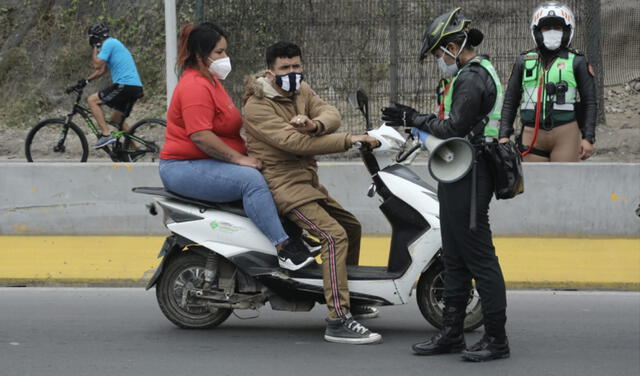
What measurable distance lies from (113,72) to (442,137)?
7562 mm

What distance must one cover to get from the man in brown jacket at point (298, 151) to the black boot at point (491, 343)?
659mm

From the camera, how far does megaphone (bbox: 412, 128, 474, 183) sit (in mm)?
5480

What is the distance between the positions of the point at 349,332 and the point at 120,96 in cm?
688

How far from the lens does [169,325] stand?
677 cm

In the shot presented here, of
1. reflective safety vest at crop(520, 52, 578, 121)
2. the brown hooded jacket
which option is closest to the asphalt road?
the brown hooded jacket

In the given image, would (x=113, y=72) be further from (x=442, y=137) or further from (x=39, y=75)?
(x=442, y=137)

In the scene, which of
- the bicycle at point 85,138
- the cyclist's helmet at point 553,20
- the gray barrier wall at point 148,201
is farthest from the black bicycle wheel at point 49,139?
the cyclist's helmet at point 553,20

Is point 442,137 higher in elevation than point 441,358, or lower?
higher

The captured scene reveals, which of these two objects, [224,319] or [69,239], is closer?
[224,319]

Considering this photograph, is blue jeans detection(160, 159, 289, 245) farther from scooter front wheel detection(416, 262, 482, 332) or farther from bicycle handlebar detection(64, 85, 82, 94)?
bicycle handlebar detection(64, 85, 82, 94)

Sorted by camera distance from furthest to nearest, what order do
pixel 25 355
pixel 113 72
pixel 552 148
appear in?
pixel 113 72 → pixel 552 148 → pixel 25 355

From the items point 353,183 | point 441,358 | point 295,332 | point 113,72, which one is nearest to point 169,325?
point 295,332

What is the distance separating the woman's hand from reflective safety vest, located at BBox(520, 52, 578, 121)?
2708 millimetres

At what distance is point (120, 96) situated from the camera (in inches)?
486
